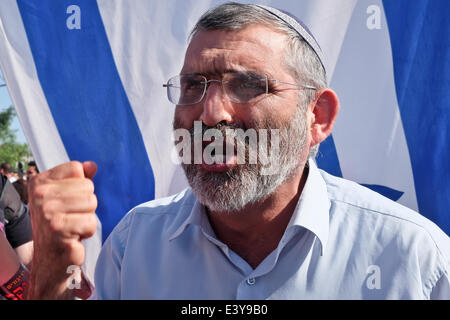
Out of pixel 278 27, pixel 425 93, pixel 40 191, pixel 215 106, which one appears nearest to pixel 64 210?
pixel 40 191

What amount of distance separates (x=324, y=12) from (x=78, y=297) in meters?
1.62

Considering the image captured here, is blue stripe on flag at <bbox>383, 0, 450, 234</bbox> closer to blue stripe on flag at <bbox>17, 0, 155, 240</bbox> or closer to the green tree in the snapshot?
blue stripe on flag at <bbox>17, 0, 155, 240</bbox>

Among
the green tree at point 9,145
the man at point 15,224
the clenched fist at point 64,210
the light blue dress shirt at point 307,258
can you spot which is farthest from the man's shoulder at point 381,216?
the green tree at point 9,145

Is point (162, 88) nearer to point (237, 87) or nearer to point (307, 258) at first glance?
point (237, 87)

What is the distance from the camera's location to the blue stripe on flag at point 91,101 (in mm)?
2174

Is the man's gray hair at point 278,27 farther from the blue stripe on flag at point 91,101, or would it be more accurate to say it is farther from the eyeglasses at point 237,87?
the blue stripe on flag at point 91,101

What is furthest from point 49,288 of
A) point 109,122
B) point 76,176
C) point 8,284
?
point 109,122

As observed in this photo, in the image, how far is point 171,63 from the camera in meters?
2.17

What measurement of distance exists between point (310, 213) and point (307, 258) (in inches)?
6.6

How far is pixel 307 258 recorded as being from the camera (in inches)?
60.9

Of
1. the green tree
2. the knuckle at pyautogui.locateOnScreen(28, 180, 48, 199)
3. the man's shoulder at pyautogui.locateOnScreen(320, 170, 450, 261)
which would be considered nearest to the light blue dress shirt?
the man's shoulder at pyautogui.locateOnScreen(320, 170, 450, 261)

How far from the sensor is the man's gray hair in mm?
1640

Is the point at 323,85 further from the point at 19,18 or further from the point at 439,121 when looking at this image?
the point at 19,18

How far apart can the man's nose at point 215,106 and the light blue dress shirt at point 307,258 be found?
0.41m
